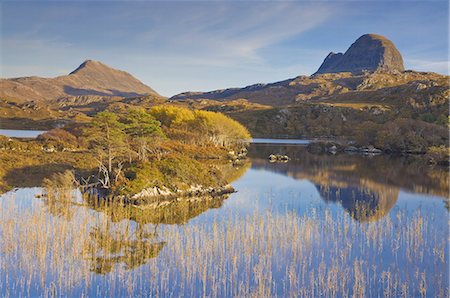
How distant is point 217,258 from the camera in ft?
55.2

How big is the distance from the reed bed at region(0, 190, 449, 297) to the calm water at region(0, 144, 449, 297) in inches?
2.0

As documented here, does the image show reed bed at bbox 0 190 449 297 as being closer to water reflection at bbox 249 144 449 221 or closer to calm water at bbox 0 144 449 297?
calm water at bbox 0 144 449 297

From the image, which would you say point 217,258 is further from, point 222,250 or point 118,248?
point 118,248

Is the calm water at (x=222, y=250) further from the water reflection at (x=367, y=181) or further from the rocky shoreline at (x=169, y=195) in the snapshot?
the rocky shoreline at (x=169, y=195)

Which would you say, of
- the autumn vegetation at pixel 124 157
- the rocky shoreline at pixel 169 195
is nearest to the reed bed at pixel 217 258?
the rocky shoreline at pixel 169 195

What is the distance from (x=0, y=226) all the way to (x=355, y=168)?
4709 centimetres

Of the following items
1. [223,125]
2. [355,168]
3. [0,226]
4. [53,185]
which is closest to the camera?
[0,226]

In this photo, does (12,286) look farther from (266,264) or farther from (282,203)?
(282,203)

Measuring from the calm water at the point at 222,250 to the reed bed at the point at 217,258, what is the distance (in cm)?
5

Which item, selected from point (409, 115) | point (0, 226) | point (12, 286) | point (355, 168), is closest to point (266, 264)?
point (12, 286)

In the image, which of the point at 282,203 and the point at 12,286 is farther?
the point at 282,203

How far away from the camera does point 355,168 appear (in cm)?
5619

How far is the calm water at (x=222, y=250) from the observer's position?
1428 cm

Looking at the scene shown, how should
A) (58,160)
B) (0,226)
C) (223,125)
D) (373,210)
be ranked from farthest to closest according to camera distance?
(223,125)
(58,160)
(373,210)
(0,226)
